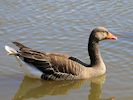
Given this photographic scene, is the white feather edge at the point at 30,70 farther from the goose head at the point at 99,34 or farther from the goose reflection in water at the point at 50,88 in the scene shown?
the goose head at the point at 99,34

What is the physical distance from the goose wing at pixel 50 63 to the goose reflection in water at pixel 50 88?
182 mm

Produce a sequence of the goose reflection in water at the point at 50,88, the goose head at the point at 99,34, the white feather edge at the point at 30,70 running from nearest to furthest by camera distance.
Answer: the goose reflection in water at the point at 50,88, the white feather edge at the point at 30,70, the goose head at the point at 99,34

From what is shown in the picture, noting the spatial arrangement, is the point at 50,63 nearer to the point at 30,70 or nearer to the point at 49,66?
the point at 49,66

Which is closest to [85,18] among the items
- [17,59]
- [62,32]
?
[62,32]

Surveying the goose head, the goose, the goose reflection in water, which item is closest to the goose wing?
the goose

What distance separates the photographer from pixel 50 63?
1022cm

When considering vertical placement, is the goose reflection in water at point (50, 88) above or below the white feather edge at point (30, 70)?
below

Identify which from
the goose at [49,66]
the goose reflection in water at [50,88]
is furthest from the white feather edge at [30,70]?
the goose reflection in water at [50,88]

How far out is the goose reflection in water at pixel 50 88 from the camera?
32.0 ft

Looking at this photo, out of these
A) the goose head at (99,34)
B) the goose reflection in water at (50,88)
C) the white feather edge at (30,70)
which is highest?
the goose head at (99,34)

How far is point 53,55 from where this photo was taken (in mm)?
10312

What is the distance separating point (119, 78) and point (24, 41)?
10.9 ft

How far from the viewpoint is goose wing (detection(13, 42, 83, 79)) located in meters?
10.2

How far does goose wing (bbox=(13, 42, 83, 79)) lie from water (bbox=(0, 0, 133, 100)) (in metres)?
0.23
